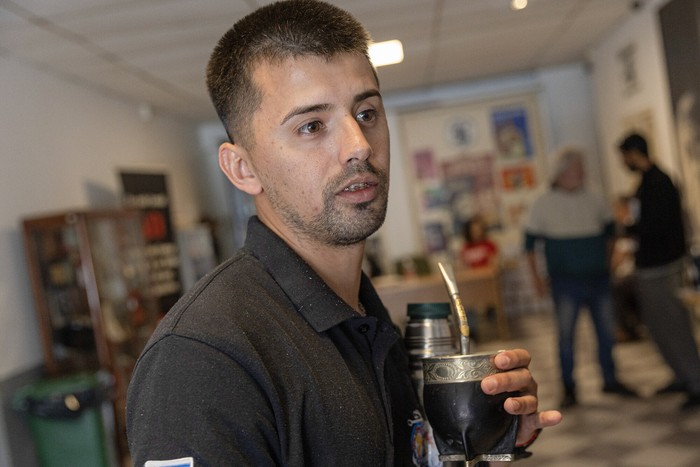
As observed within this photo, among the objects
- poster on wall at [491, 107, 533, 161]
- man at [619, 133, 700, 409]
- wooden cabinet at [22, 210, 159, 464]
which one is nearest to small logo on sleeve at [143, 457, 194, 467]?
man at [619, 133, 700, 409]

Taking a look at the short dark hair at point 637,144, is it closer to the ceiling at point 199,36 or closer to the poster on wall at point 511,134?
the ceiling at point 199,36

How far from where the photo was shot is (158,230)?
7828 millimetres

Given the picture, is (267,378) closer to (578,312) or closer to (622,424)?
(622,424)

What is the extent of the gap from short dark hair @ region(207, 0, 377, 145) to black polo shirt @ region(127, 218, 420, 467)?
197 mm

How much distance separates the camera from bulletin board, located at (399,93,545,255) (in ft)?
34.6

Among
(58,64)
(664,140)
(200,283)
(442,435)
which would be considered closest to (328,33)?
(200,283)

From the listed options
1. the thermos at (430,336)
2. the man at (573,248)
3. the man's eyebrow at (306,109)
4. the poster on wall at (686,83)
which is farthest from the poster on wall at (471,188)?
the man's eyebrow at (306,109)

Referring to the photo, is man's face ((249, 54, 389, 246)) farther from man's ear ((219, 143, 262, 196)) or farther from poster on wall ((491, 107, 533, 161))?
poster on wall ((491, 107, 533, 161))

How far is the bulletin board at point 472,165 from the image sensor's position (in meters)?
10.5

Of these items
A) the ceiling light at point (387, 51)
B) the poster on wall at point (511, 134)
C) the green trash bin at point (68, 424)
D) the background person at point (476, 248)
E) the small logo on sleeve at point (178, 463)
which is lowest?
the green trash bin at point (68, 424)

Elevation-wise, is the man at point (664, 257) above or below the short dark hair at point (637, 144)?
below

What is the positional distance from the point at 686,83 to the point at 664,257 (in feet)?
6.47

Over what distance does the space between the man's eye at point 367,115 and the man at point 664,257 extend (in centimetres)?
401

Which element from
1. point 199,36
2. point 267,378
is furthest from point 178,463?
point 199,36
